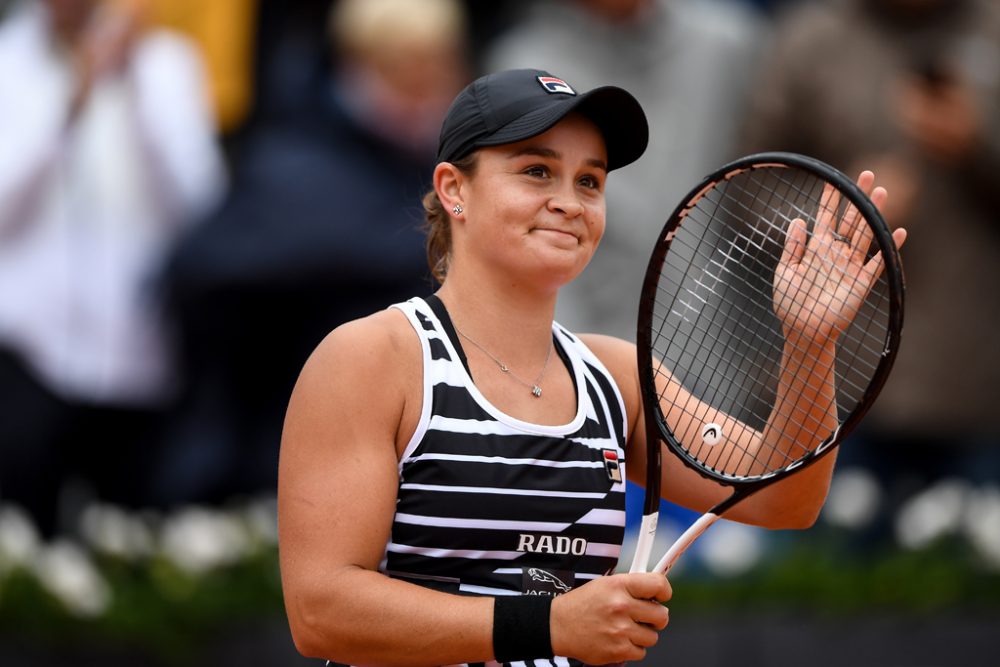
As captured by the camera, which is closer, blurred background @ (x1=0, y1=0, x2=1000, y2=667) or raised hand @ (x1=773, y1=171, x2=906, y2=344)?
raised hand @ (x1=773, y1=171, x2=906, y2=344)

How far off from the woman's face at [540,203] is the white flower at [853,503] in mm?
3139

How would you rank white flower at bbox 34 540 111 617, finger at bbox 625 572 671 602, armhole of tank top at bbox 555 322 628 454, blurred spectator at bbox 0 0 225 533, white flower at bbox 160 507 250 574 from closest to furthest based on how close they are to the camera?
finger at bbox 625 572 671 602
armhole of tank top at bbox 555 322 628 454
white flower at bbox 34 540 111 617
white flower at bbox 160 507 250 574
blurred spectator at bbox 0 0 225 533

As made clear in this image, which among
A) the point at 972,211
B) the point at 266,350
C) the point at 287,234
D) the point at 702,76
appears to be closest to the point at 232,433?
the point at 266,350

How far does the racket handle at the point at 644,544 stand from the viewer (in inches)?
109

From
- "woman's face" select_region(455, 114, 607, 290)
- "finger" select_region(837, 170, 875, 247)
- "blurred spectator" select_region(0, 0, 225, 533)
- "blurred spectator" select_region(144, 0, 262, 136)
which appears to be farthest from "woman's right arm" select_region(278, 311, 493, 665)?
"blurred spectator" select_region(144, 0, 262, 136)

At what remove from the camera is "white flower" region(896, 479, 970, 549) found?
5633 mm

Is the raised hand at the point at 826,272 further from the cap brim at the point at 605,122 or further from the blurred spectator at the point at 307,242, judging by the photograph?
the blurred spectator at the point at 307,242

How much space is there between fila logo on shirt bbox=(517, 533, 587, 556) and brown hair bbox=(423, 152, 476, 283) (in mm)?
530

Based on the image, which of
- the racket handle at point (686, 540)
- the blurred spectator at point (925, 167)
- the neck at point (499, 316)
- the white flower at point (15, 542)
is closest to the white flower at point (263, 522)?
the white flower at point (15, 542)

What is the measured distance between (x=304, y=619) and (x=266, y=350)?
3.86m

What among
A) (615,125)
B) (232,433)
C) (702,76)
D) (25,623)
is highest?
(702,76)

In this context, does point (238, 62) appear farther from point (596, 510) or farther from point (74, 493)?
point (596, 510)

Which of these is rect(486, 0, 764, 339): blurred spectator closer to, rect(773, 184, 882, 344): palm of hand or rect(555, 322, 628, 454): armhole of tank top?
rect(555, 322, 628, 454): armhole of tank top

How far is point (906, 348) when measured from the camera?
6.06 meters
